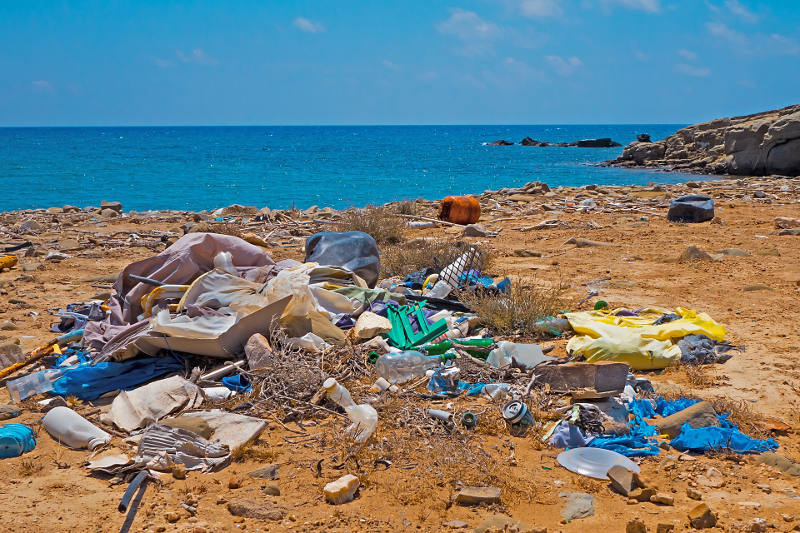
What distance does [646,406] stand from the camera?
13.0ft

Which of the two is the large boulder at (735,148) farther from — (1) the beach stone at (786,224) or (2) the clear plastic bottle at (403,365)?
(2) the clear plastic bottle at (403,365)

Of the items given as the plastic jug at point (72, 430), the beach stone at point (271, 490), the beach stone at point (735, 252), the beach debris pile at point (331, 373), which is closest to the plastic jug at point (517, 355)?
the beach debris pile at point (331, 373)

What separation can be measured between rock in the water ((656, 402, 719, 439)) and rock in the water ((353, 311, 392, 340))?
1.97 metres

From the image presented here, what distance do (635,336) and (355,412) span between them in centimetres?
229

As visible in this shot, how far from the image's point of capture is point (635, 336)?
4855 mm

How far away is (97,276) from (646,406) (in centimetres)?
594

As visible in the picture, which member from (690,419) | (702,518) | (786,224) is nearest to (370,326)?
(690,419)

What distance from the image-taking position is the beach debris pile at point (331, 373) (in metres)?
3.43

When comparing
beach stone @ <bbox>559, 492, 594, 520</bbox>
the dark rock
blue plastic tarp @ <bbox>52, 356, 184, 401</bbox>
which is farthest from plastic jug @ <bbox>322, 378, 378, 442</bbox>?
the dark rock

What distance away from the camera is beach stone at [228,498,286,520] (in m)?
2.83

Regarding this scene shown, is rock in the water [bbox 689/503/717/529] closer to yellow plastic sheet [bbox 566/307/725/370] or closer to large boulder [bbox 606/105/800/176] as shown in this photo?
yellow plastic sheet [bbox 566/307/725/370]

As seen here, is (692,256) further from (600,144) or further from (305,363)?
(600,144)

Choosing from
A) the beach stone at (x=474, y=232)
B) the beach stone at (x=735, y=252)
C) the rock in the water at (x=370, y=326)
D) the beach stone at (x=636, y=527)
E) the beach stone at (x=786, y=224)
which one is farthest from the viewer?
the beach stone at (x=786, y=224)

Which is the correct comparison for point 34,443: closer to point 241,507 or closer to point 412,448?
point 241,507
